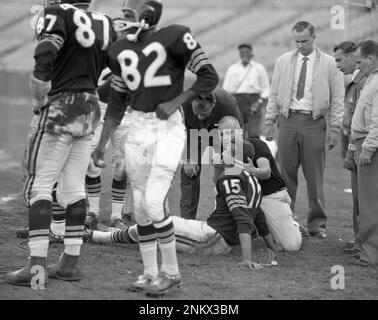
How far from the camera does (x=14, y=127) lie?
57.9 ft

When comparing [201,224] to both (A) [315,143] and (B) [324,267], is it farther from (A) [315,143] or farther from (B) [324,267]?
(A) [315,143]

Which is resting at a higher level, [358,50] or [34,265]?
[358,50]

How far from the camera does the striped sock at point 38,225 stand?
5195 mm

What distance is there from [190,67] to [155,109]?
0.38 m

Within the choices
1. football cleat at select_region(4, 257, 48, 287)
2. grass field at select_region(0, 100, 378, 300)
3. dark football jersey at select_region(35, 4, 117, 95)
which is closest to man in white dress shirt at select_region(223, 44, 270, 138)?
grass field at select_region(0, 100, 378, 300)

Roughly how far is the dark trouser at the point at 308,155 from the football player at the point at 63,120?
2.88m

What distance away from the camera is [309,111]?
305 inches

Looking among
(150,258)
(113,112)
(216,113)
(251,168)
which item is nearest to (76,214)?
(150,258)

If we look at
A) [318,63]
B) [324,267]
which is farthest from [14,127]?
[324,267]

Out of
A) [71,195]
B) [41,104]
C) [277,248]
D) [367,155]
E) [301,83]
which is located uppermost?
[301,83]

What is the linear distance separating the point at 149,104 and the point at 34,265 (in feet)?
4.59

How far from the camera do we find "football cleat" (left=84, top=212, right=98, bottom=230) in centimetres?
725

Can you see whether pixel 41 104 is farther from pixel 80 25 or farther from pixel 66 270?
pixel 66 270
